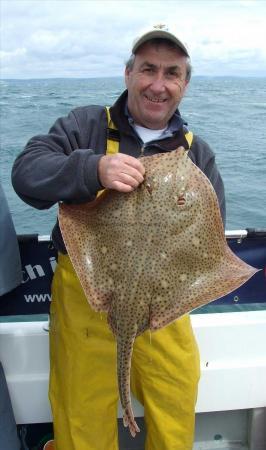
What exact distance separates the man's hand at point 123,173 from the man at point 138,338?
0.56 metres

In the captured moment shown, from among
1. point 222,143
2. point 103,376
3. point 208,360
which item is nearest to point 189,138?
point 103,376

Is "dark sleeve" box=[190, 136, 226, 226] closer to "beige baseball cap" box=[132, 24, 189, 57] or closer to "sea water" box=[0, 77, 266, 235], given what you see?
"beige baseball cap" box=[132, 24, 189, 57]

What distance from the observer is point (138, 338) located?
251cm

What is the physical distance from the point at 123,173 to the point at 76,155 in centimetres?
33

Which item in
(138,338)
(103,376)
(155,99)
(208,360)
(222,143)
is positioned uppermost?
(155,99)

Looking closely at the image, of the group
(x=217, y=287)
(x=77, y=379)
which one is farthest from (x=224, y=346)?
(x=217, y=287)

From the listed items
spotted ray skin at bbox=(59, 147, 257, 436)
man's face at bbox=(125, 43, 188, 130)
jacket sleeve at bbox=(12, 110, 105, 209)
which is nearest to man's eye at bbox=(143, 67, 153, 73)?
man's face at bbox=(125, 43, 188, 130)

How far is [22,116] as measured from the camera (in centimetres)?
1585

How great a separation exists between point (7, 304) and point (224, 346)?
147 cm

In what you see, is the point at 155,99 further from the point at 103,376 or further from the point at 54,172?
the point at 103,376

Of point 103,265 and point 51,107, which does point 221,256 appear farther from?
point 51,107

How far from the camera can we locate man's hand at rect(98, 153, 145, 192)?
5.90ft

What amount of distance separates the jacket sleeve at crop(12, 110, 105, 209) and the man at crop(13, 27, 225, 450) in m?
0.02

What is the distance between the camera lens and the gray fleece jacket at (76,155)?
203 centimetres
